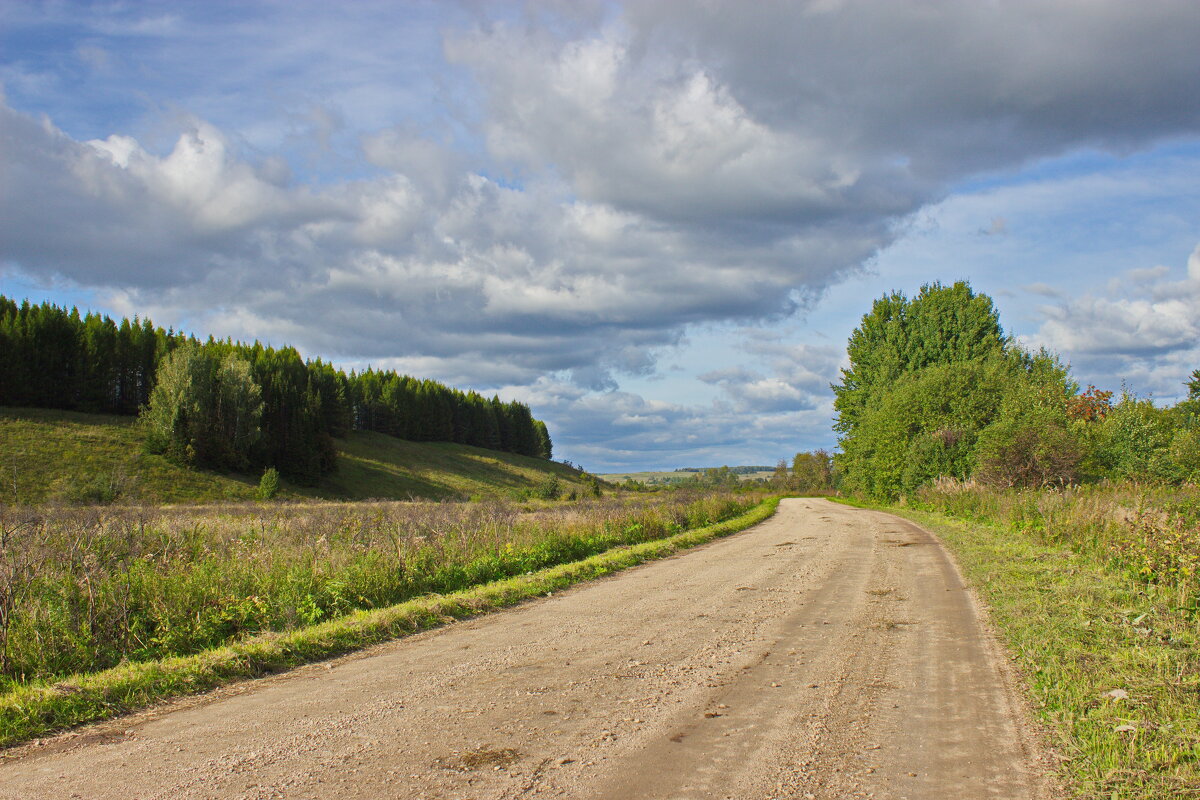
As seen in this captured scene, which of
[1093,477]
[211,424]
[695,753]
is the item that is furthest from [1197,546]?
[211,424]

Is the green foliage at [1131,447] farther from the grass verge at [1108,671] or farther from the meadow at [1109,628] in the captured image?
the grass verge at [1108,671]

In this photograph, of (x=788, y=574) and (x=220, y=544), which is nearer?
(x=220, y=544)

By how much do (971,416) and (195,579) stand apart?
114 ft

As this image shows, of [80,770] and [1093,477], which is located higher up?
[1093,477]

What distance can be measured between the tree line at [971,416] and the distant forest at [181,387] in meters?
49.8

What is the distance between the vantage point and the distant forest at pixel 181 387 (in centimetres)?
5769

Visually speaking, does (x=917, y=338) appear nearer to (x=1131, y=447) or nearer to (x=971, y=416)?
(x=971, y=416)

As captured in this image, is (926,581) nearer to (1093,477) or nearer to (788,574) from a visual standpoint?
(788,574)

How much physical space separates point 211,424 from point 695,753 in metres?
64.0

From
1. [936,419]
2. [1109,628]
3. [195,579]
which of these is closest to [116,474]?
[195,579]

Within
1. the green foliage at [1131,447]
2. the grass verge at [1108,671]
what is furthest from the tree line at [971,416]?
the grass verge at [1108,671]

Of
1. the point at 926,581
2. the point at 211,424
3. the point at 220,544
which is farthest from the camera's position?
the point at 211,424

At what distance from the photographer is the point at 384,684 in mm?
6535

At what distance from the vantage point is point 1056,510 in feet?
57.1
